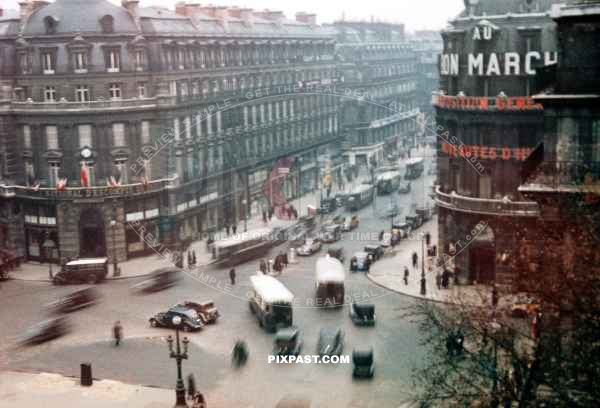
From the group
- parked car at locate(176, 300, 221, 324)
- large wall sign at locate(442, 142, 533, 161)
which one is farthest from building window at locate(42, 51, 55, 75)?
large wall sign at locate(442, 142, 533, 161)

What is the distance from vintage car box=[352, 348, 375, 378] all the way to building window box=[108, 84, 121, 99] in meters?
35.3

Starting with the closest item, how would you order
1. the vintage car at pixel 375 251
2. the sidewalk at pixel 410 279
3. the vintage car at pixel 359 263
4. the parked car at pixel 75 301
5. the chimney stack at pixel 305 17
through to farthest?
1. the parked car at pixel 75 301
2. the sidewalk at pixel 410 279
3. the vintage car at pixel 359 263
4. the vintage car at pixel 375 251
5. the chimney stack at pixel 305 17

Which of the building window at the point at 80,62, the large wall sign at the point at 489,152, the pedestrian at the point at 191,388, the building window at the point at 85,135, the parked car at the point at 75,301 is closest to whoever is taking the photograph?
the pedestrian at the point at 191,388

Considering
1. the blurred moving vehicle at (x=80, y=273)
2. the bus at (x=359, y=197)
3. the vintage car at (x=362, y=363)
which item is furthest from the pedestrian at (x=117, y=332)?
the bus at (x=359, y=197)

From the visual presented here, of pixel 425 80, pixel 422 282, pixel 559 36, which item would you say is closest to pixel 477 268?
pixel 422 282

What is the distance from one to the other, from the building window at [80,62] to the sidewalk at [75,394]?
101ft

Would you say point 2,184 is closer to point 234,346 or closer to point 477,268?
point 234,346

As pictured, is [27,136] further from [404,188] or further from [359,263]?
[404,188]

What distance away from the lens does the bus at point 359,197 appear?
83113mm

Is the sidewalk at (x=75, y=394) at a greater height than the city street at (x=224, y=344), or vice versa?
the sidewalk at (x=75, y=394)

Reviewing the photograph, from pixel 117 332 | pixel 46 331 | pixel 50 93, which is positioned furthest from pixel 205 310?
pixel 50 93

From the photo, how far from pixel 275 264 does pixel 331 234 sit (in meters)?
10.5

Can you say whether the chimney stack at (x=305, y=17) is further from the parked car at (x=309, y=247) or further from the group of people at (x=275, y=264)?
the group of people at (x=275, y=264)

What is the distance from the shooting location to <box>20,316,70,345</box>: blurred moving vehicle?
4788 centimetres
